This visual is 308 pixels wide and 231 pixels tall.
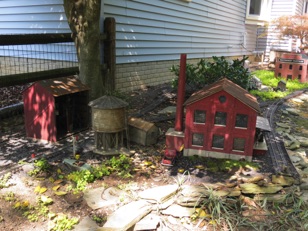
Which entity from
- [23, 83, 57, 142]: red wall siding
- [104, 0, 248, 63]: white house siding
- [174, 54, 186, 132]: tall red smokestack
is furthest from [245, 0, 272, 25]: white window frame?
[23, 83, 57, 142]: red wall siding

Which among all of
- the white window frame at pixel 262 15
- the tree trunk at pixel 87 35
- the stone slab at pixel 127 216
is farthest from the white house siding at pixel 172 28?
the stone slab at pixel 127 216

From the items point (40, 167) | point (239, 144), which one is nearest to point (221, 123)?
point (239, 144)

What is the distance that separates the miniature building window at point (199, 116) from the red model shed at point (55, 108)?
223 centimetres

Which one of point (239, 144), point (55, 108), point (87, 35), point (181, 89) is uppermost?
point (87, 35)

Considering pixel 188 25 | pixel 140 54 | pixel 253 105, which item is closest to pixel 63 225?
pixel 253 105

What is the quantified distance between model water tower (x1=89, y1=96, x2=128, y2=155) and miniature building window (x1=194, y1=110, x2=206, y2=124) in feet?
3.80

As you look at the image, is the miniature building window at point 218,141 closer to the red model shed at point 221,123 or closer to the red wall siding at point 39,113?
the red model shed at point 221,123

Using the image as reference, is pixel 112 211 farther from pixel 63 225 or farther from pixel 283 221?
pixel 283 221

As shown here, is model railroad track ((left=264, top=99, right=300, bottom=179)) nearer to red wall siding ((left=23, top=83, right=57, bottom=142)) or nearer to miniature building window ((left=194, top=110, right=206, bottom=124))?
miniature building window ((left=194, top=110, right=206, bottom=124))

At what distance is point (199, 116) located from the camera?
15.6 feet

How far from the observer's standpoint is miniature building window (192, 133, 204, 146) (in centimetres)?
486

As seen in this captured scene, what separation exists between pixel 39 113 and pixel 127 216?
9.09 ft

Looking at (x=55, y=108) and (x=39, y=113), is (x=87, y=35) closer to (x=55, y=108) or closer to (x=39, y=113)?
(x=55, y=108)

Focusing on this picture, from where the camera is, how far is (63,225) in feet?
10.8
